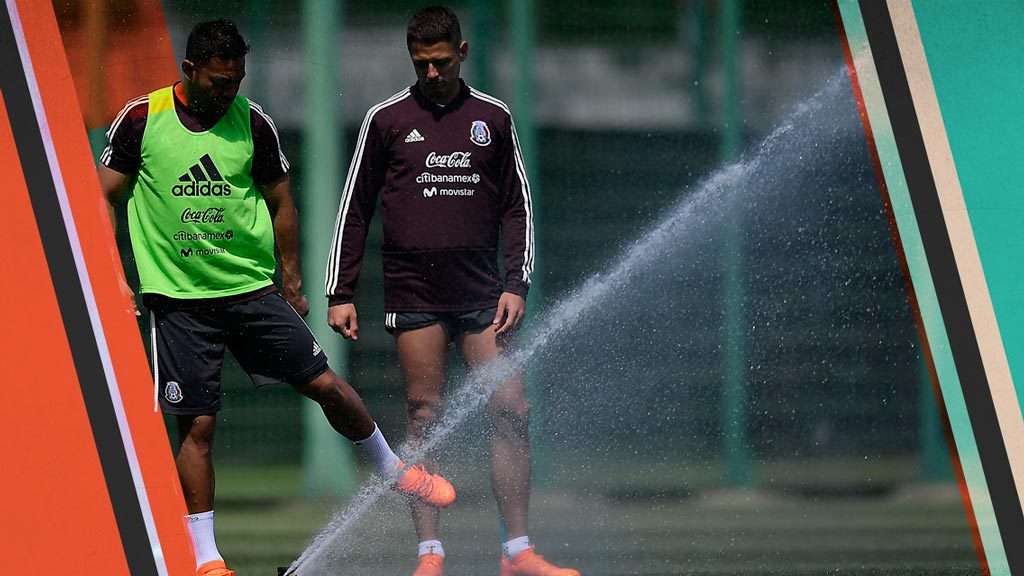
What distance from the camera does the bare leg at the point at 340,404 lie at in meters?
3.87

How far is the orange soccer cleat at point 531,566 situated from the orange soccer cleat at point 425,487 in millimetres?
252

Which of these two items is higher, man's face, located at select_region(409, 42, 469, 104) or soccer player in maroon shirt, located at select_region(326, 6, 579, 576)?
man's face, located at select_region(409, 42, 469, 104)

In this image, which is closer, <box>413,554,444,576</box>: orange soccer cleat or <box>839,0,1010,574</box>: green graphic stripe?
<box>413,554,444,576</box>: orange soccer cleat

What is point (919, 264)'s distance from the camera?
466 centimetres

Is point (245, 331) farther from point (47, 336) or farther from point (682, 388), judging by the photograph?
point (682, 388)

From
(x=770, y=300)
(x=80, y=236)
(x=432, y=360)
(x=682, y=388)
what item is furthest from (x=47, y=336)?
(x=770, y=300)

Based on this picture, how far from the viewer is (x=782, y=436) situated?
538cm

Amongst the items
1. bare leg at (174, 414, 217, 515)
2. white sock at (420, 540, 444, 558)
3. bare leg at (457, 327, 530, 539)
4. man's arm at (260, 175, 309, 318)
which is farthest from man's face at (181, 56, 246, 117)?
white sock at (420, 540, 444, 558)

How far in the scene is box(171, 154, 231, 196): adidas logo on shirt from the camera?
3.74m

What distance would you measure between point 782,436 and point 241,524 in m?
2.13

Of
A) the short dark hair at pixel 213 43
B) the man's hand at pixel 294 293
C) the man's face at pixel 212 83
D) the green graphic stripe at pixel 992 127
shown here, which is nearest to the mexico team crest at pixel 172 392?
the man's hand at pixel 294 293

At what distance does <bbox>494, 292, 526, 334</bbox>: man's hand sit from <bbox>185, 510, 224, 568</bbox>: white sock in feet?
3.18

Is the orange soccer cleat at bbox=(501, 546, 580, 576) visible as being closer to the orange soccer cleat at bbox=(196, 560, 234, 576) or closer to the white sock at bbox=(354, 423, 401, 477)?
the white sock at bbox=(354, 423, 401, 477)

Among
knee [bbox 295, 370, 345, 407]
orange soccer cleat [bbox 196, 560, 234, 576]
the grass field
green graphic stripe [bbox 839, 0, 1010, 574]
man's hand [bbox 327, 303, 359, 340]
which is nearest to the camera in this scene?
orange soccer cleat [bbox 196, 560, 234, 576]
